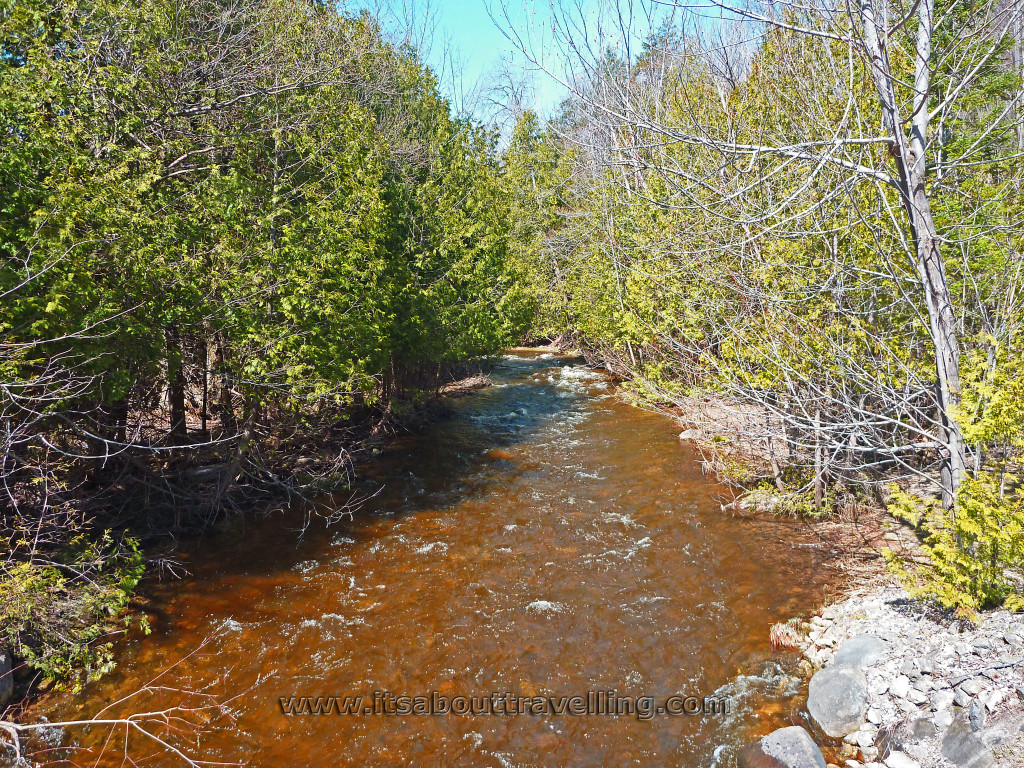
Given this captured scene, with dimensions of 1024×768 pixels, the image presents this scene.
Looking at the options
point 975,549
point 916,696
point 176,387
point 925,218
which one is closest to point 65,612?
point 176,387

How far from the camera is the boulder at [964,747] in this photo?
400 centimetres

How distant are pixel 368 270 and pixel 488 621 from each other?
6376 mm

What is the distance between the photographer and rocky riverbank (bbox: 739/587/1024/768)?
4.18 metres

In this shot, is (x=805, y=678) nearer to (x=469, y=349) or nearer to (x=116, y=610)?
(x=116, y=610)

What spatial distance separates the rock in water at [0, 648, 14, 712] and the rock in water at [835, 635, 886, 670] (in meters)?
7.70

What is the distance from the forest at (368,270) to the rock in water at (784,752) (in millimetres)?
1718

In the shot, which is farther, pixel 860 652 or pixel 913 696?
pixel 860 652

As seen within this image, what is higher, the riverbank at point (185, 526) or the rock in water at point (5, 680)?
the riverbank at point (185, 526)

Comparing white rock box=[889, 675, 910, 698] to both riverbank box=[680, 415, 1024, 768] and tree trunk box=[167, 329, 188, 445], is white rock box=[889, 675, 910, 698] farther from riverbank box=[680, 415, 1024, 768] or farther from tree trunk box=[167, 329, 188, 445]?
tree trunk box=[167, 329, 188, 445]

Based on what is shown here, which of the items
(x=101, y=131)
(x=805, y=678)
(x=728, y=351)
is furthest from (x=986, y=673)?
(x=101, y=131)

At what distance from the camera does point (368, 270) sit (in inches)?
423

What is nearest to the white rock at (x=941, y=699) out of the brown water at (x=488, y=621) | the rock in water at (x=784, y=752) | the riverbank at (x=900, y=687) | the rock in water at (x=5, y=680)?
the riverbank at (x=900, y=687)

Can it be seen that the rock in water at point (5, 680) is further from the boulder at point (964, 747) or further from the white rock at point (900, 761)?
the boulder at point (964, 747)

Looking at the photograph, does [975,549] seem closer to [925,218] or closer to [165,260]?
[925,218]
